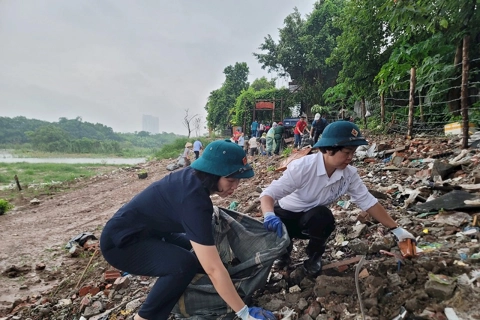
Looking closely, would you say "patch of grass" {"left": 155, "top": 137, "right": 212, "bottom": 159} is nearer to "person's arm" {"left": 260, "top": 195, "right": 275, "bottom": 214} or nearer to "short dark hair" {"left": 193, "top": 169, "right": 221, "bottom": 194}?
"person's arm" {"left": 260, "top": 195, "right": 275, "bottom": 214}

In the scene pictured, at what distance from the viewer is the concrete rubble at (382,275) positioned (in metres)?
1.62

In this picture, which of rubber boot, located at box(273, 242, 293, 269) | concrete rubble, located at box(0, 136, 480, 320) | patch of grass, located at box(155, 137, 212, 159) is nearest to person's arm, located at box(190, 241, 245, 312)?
concrete rubble, located at box(0, 136, 480, 320)

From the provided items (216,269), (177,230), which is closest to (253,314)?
(216,269)

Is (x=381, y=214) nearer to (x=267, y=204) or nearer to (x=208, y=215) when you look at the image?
(x=267, y=204)

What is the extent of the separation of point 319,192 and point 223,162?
0.87m

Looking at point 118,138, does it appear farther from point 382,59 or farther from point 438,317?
point 438,317

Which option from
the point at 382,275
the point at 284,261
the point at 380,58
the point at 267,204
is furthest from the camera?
the point at 380,58

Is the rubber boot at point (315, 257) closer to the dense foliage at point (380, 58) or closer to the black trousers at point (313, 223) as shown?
the black trousers at point (313, 223)

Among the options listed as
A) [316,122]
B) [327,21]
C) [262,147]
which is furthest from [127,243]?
[327,21]

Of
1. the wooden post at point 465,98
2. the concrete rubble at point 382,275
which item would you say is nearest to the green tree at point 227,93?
the wooden post at point 465,98

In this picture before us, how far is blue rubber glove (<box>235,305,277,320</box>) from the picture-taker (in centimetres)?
157

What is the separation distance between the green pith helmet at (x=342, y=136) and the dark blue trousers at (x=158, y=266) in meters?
1.15

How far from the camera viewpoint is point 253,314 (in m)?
1.66

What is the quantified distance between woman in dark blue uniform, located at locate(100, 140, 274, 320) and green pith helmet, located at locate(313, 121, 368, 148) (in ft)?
1.96
